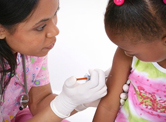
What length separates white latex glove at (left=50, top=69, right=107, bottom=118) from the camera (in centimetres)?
146

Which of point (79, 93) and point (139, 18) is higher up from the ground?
point (139, 18)

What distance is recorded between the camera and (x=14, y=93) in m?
1.71

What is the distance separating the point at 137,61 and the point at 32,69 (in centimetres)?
63

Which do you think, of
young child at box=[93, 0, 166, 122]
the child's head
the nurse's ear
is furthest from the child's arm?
the nurse's ear

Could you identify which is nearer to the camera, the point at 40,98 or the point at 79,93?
the point at 79,93

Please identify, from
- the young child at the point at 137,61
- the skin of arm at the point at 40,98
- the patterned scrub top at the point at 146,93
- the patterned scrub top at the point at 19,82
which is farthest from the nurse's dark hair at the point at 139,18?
the skin of arm at the point at 40,98

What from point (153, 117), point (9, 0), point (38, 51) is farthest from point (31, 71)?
point (153, 117)

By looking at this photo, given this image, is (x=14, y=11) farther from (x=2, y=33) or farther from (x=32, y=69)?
(x=32, y=69)

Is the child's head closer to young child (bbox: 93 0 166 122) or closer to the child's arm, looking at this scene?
young child (bbox: 93 0 166 122)

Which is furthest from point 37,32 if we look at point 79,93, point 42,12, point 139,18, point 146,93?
point 146,93

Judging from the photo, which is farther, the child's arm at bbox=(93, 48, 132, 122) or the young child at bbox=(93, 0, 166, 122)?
the child's arm at bbox=(93, 48, 132, 122)

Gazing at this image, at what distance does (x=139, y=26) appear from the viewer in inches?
45.5

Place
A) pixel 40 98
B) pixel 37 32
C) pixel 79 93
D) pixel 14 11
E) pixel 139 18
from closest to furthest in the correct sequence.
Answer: pixel 139 18
pixel 14 11
pixel 37 32
pixel 79 93
pixel 40 98

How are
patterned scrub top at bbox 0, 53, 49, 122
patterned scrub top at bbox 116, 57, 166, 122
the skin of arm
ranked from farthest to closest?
the skin of arm
patterned scrub top at bbox 0, 53, 49, 122
patterned scrub top at bbox 116, 57, 166, 122
